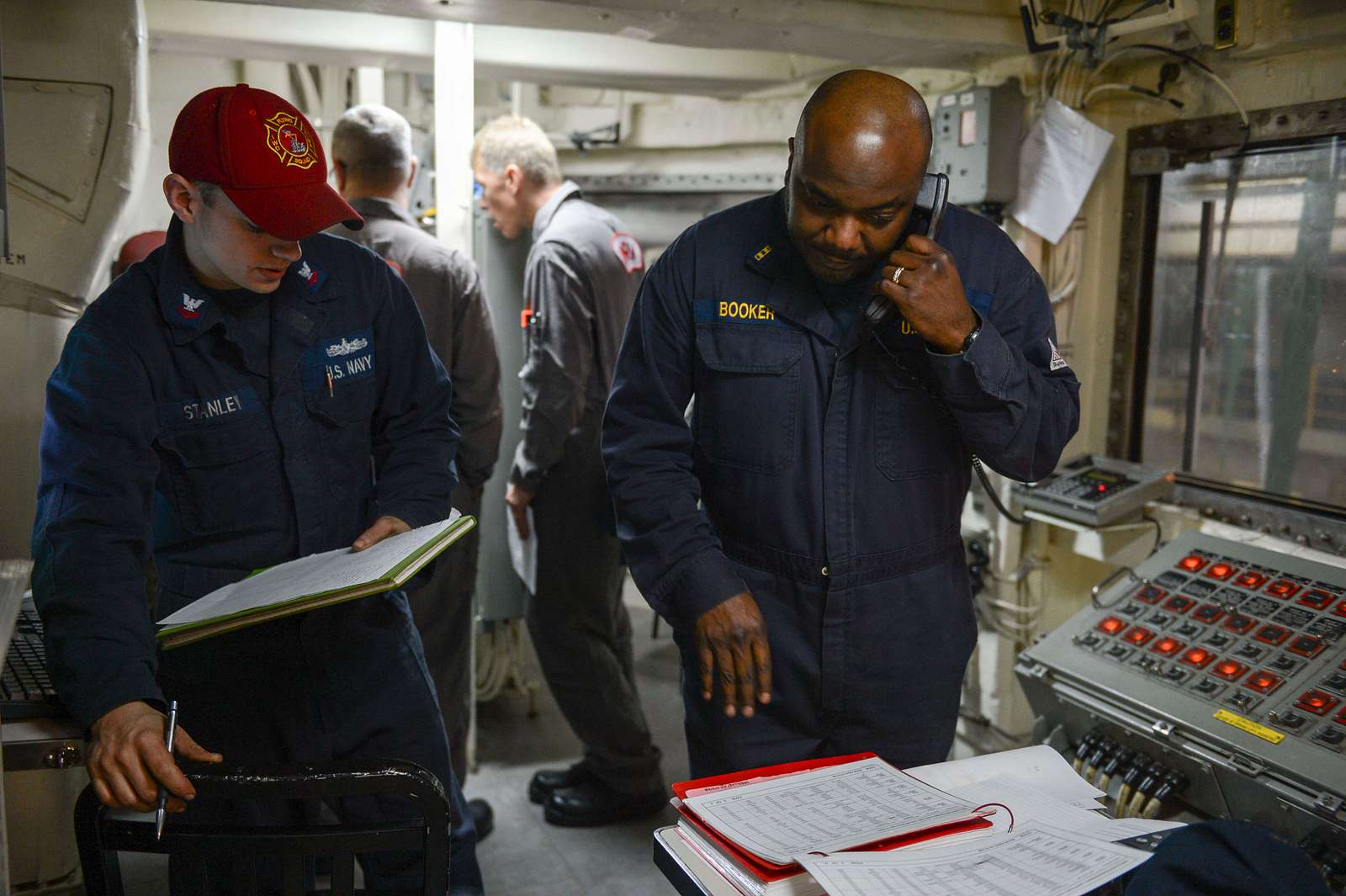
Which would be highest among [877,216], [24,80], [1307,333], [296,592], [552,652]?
[24,80]

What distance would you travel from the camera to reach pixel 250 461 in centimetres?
162

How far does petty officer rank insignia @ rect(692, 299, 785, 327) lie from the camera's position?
170cm

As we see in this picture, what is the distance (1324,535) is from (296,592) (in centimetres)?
226

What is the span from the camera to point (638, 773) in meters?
3.03

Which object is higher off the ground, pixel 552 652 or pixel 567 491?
pixel 567 491

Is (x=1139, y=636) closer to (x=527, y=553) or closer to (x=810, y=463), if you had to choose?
(x=810, y=463)

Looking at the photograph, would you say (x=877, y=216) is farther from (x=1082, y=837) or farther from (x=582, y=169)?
(x=582, y=169)

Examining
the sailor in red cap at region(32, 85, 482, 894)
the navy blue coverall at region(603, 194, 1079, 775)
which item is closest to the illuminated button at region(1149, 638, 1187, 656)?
the navy blue coverall at region(603, 194, 1079, 775)

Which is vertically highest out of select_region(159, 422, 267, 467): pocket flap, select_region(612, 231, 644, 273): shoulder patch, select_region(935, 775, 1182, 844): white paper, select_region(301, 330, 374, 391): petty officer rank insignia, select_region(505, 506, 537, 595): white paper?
select_region(612, 231, 644, 273): shoulder patch

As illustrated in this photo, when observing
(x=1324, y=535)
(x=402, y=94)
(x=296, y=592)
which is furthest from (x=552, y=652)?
(x=402, y=94)

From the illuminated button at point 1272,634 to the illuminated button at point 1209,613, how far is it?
9 cm

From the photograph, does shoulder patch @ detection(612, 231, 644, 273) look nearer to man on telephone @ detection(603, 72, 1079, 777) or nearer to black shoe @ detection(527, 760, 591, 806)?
man on telephone @ detection(603, 72, 1079, 777)

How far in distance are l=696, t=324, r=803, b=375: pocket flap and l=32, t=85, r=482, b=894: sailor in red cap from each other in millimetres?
519

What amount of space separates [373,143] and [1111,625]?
2113mm
